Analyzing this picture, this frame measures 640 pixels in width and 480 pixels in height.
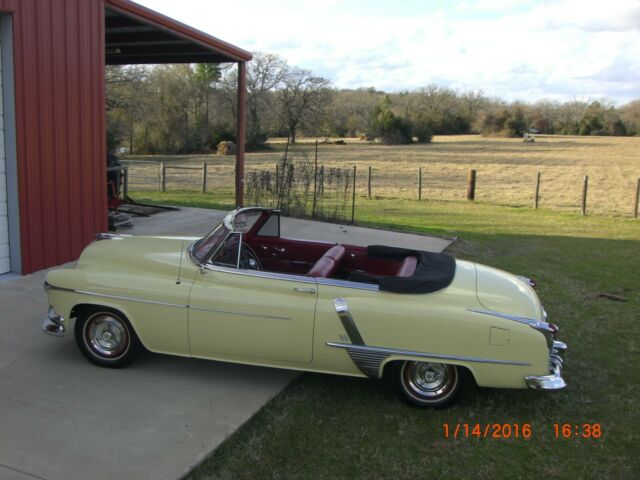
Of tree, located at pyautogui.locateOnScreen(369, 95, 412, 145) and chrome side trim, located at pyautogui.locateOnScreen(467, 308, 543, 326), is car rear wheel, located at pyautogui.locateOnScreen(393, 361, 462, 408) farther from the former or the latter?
tree, located at pyautogui.locateOnScreen(369, 95, 412, 145)

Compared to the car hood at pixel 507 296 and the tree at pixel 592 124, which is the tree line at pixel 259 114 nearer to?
the tree at pixel 592 124

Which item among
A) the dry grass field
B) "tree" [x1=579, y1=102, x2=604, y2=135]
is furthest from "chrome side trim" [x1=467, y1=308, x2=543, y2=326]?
"tree" [x1=579, y1=102, x2=604, y2=135]

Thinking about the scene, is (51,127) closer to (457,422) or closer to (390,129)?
(457,422)

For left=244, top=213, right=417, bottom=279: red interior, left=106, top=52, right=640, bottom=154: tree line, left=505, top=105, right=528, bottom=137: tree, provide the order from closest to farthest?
left=244, top=213, right=417, bottom=279: red interior
left=106, top=52, right=640, bottom=154: tree line
left=505, top=105, right=528, bottom=137: tree

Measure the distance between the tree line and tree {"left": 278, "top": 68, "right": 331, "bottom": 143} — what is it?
0.29 feet

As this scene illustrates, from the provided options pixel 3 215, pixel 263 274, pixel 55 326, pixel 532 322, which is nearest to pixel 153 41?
pixel 3 215

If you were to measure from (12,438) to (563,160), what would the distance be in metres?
45.8

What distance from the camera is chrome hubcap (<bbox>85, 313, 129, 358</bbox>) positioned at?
16.5ft

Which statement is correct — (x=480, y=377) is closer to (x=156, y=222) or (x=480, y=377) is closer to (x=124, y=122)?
(x=156, y=222)

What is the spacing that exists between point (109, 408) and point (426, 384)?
7.64 ft

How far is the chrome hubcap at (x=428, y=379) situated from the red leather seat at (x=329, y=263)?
0.99 m

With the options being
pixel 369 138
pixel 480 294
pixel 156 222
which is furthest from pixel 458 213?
pixel 369 138

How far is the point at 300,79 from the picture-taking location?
190 ft

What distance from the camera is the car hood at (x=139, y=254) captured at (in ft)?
16.5
